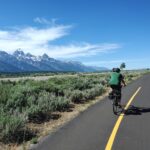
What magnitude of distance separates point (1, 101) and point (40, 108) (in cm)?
169

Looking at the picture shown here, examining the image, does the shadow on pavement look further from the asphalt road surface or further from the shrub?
the shrub

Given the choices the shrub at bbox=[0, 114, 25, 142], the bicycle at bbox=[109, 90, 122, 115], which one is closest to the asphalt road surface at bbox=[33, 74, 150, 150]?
the bicycle at bbox=[109, 90, 122, 115]

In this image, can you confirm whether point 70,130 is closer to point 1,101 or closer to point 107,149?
point 107,149

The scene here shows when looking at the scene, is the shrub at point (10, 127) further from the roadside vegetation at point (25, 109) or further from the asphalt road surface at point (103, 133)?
the asphalt road surface at point (103, 133)

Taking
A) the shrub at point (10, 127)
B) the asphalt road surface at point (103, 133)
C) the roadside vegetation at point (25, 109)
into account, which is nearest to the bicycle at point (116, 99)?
the asphalt road surface at point (103, 133)

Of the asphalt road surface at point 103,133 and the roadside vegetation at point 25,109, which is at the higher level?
the roadside vegetation at point 25,109

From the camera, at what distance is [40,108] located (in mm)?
13648

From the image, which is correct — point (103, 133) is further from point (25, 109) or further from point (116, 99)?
point (116, 99)

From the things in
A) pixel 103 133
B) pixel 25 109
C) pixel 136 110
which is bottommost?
pixel 103 133

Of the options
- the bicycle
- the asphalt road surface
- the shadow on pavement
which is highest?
the bicycle

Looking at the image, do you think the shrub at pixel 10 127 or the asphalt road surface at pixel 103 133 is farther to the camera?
the shrub at pixel 10 127

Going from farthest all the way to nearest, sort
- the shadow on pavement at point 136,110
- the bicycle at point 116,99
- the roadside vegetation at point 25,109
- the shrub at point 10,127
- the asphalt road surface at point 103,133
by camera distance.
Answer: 1. the bicycle at point 116,99
2. the shadow on pavement at point 136,110
3. the roadside vegetation at point 25,109
4. the shrub at point 10,127
5. the asphalt road surface at point 103,133

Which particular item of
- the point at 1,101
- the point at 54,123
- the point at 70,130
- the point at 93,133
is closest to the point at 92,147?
the point at 93,133

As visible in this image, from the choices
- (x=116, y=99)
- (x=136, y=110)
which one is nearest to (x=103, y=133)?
(x=116, y=99)
